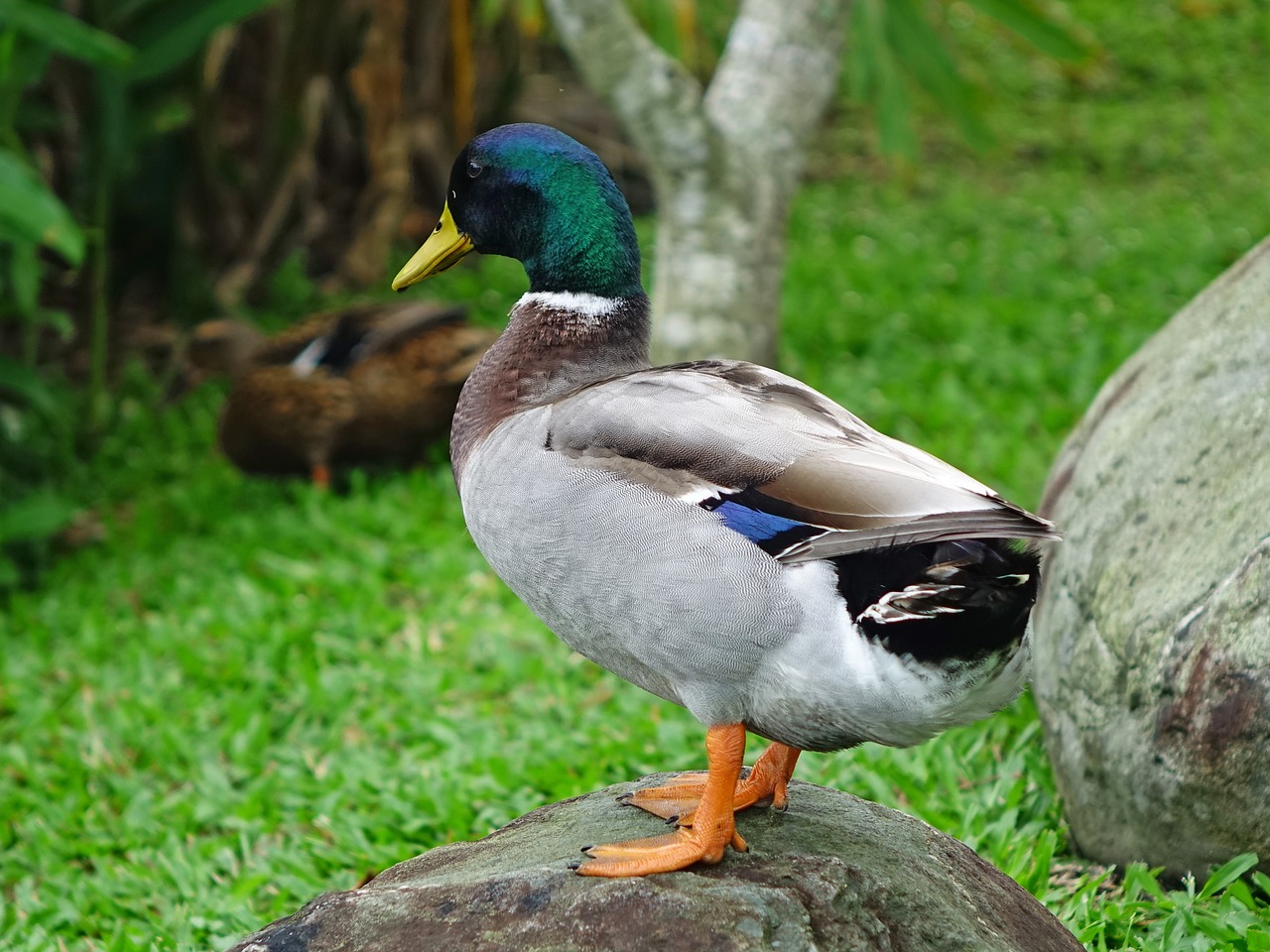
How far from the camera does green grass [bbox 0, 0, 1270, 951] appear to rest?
10.8 ft

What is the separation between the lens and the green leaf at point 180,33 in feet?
19.0

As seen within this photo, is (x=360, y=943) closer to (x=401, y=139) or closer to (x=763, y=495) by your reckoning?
(x=763, y=495)

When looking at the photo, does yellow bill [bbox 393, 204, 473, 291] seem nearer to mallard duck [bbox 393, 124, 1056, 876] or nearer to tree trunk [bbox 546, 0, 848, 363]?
mallard duck [bbox 393, 124, 1056, 876]

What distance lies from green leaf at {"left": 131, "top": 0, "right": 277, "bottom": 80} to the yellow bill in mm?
3482

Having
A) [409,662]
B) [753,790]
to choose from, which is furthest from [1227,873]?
[409,662]

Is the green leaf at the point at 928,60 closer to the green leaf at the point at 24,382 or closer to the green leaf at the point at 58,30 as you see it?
the green leaf at the point at 58,30

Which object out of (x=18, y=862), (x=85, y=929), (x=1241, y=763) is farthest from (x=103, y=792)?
(x=1241, y=763)

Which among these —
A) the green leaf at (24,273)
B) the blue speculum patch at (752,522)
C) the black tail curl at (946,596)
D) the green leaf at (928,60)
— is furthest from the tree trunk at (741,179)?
the black tail curl at (946,596)

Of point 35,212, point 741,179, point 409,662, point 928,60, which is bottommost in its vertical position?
point 409,662

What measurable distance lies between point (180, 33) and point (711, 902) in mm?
4877

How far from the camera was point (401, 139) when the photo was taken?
797 centimetres

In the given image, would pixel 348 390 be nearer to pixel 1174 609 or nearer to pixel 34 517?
pixel 34 517

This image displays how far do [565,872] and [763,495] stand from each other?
638 millimetres

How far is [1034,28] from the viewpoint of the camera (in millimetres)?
6551
